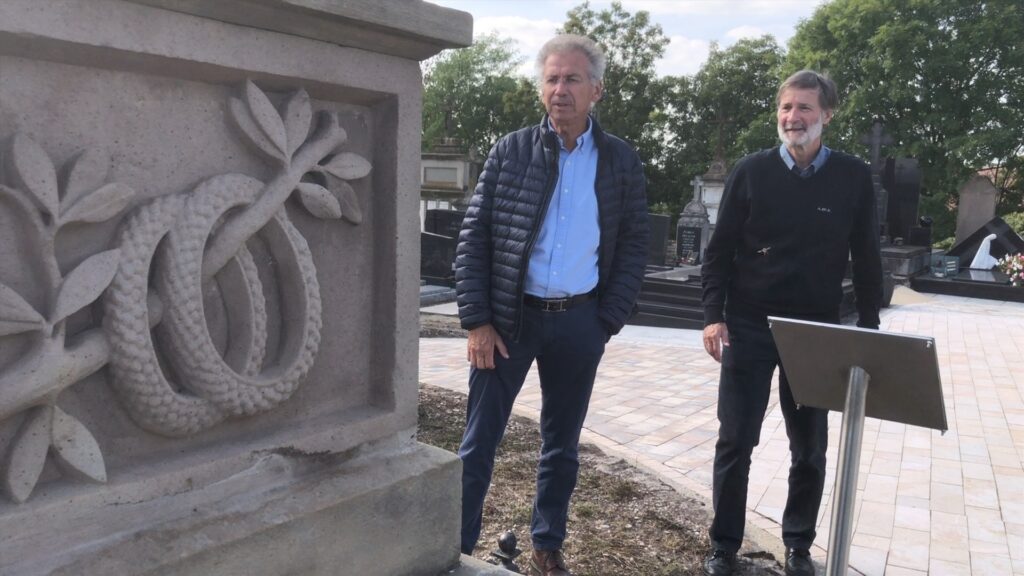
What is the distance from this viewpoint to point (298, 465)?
209cm

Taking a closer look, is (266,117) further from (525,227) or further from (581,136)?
(581,136)

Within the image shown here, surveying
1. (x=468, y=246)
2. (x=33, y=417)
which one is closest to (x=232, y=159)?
(x=33, y=417)

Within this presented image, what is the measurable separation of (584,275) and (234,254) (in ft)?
4.15

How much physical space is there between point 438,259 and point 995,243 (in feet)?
43.2

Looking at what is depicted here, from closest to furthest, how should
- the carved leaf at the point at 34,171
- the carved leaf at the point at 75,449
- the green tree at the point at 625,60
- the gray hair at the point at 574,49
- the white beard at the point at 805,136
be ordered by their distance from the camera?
the carved leaf at the point at 34,171 → the carved leaf at the point at 75,449 → the gray hair at the point at 574,49 → the white beard at the point at 805,136 → the green tree at the point at 625,60

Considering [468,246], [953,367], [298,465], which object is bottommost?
[953,367]

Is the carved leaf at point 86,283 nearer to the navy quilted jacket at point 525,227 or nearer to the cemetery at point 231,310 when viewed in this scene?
the cemetery at point 231,310

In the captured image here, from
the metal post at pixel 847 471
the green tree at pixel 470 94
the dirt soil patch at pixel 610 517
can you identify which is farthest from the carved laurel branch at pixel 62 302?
the green tree at pixel 470 94

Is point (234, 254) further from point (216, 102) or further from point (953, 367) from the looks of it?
point (953, 367)

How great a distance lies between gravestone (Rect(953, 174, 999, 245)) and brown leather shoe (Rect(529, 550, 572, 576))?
896 inches

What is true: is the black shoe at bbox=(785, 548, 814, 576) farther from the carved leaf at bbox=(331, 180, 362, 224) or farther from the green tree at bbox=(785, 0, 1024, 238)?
the green tree at bbox=(785, 0, 1024, 238)

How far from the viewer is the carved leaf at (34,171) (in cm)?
146

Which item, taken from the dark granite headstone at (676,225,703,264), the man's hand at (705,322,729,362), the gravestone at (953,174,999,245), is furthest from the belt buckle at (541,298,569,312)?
the gravestone at (953,174,999,245)

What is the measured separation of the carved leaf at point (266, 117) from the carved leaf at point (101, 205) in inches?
13.6
